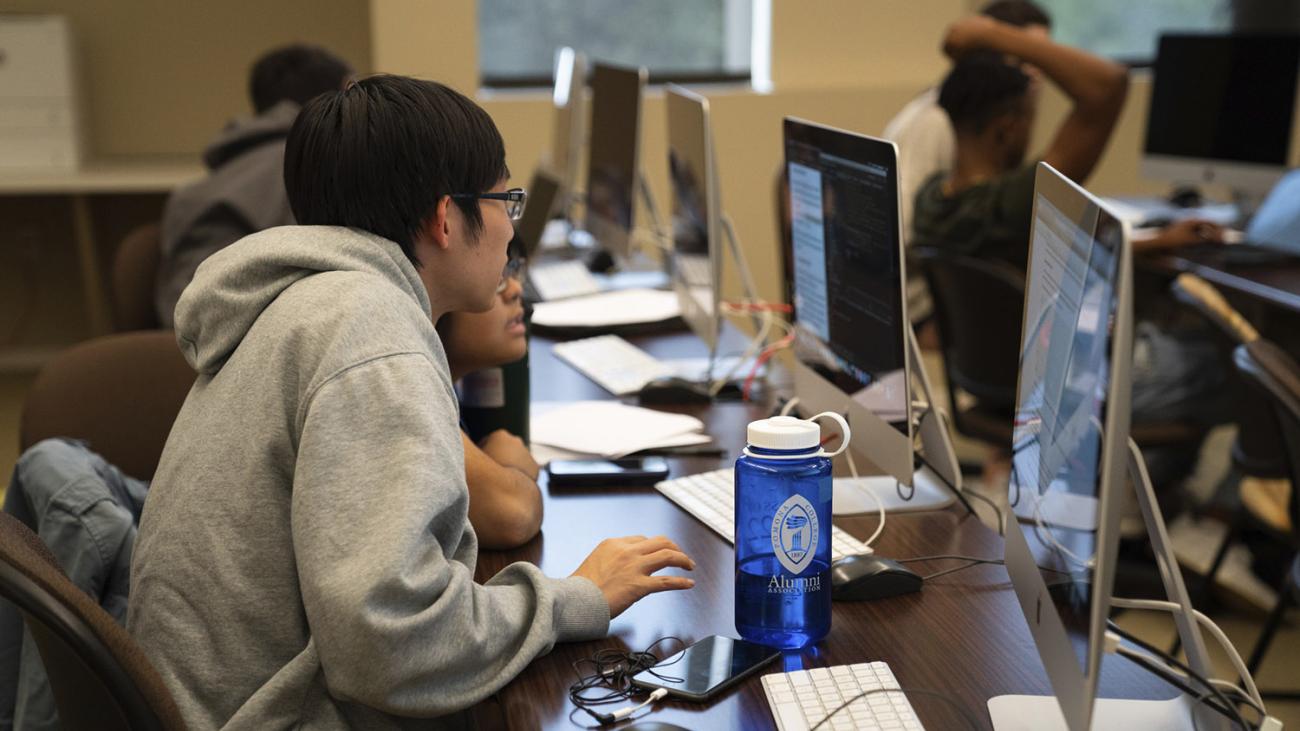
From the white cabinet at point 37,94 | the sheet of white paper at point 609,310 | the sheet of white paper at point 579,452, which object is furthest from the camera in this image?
the white cabinet at point 37,94

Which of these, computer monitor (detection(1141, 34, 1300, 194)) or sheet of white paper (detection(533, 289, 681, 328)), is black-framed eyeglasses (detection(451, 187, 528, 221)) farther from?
computer monitor (detection(1141, 34, 1300, 194))

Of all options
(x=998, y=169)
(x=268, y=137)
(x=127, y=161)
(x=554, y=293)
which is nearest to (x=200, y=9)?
(x=127, y=161)

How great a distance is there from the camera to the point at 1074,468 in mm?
930

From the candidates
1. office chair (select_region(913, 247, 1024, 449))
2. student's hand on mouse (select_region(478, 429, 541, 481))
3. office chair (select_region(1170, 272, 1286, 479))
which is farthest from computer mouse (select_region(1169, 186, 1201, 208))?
student's hand on mouse (select_region(478, 429, 541, 481))

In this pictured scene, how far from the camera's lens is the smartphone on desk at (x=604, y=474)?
69.0 inches

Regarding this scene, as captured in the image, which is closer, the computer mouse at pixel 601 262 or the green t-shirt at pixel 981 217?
the green t-shirt at pixel 981 217

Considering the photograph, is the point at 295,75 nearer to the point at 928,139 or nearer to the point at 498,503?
the point at 928,139

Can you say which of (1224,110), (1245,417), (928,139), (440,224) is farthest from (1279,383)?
(1224,110)

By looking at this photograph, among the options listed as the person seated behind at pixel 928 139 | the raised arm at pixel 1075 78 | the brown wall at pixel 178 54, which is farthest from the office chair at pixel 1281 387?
the brown wall at pixel 178 54

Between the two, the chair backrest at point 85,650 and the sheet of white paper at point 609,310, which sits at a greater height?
the chair backrest at point 85,650

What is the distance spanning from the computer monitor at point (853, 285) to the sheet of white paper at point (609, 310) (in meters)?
0.93

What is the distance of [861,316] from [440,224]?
0.57m

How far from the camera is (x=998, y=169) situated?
10.2 feet

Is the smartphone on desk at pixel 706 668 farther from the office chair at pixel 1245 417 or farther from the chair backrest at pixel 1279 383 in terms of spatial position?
the office chair at pixel 1245 417
